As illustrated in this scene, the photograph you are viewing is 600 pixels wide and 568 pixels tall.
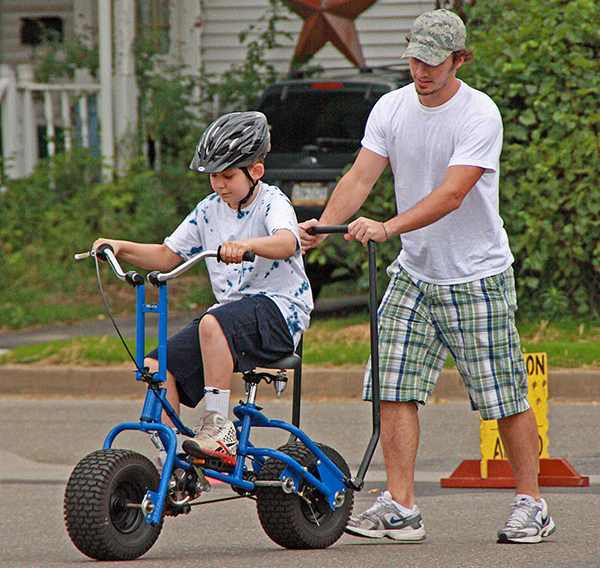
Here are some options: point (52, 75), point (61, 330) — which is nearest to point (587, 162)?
point (61, 330)

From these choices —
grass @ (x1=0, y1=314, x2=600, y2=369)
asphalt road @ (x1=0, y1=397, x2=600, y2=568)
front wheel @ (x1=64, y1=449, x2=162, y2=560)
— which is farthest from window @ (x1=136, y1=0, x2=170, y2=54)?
front wheel @ (x1=64, y1=449, x2=162, y2=560)

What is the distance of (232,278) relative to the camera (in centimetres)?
418

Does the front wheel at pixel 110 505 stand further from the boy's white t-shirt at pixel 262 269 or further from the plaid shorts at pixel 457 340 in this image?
the plaid shorts at pixel 457 340

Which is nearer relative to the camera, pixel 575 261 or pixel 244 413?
pixel 244 413

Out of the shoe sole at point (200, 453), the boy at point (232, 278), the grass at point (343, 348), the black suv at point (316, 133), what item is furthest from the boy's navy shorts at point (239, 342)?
the black suv at point (316, 133)

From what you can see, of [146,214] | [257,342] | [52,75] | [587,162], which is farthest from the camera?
[52,75]

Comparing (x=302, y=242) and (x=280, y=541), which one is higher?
(x=302, y=242)

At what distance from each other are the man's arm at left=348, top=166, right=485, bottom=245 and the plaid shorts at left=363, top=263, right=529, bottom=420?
1.16 ft

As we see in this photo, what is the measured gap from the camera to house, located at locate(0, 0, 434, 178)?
13.8 m

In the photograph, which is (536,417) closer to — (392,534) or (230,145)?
(392,534)

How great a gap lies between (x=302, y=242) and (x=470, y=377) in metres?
0.84

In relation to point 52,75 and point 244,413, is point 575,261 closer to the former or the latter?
point 244,413

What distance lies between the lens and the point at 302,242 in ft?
14.2

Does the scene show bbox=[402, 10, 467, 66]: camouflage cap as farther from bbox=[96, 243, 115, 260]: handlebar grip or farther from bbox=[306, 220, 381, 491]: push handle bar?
bbox=[96, 243, 115, 260]: handlebar grip
